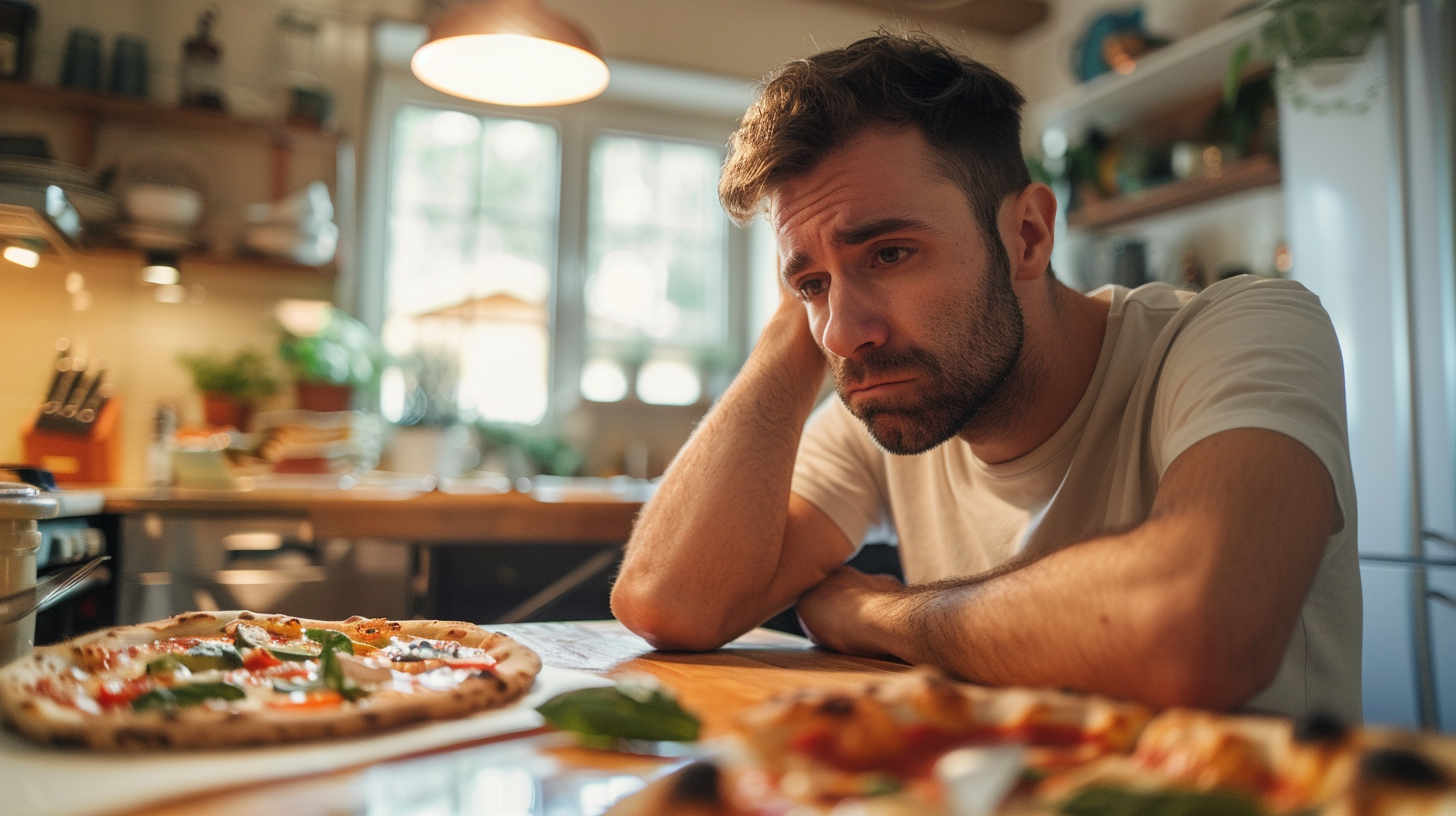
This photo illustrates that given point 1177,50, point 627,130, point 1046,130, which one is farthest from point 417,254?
point 1177,50

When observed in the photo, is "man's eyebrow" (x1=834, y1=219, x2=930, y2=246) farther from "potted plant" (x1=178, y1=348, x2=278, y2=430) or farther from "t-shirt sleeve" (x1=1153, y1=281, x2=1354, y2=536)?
"potted plant" (x1=178, y1=348, x2=278, y2=430)

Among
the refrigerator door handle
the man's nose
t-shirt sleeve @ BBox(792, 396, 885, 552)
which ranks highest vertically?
the man's nose

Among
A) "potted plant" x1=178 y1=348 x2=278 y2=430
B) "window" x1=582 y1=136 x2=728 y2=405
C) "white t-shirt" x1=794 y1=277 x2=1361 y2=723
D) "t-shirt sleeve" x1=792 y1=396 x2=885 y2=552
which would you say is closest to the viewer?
"white t-shirt" x1=794 y1=277 x2=1361 y2=723

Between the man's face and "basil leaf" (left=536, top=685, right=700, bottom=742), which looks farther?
the man's face

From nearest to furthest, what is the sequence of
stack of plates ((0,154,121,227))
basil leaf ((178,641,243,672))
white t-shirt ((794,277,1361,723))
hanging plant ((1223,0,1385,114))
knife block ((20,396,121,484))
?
basil leaf ((178,641,243,672)) < white t-shirt ((794,277,1361,723)) < hanging plant ((1223,0,1385,114)) < stack of plates ((0,154,121,227)) < knife block ((20,396,121,484))

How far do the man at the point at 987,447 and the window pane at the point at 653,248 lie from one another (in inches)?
105

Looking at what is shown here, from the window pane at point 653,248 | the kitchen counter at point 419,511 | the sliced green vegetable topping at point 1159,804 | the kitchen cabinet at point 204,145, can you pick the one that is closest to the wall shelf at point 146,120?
the kitchen cabinet at point 204,145

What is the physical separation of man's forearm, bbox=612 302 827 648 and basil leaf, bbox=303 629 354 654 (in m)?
0.35

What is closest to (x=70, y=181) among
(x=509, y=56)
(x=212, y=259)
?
(x=212, y=259)

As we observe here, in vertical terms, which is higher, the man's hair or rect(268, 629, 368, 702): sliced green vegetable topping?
the man's hair

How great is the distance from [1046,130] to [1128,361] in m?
2.93

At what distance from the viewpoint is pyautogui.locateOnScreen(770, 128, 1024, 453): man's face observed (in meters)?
1.15

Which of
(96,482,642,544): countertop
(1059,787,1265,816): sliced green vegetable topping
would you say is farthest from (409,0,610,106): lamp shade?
(1059,787,1265,816): sliced green vegetable topping

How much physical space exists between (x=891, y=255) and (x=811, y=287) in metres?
0.14
